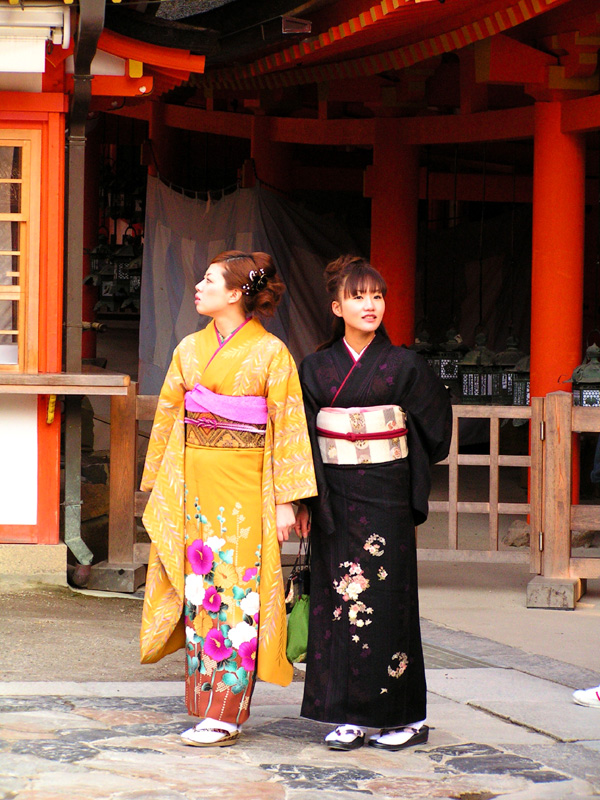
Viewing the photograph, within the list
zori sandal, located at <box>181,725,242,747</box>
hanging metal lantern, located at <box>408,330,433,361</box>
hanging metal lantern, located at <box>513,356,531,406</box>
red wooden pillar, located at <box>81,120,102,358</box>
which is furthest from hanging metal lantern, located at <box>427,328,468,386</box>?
zori sandal, located at <box>181,725,242,747</box>

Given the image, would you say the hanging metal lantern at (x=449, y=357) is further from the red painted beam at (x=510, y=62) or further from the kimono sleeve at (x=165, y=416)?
the kimono sleeve at (x=165, y=416)

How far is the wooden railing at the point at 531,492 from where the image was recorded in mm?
5656

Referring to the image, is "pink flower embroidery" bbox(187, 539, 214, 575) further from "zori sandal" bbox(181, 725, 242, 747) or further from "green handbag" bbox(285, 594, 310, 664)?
"zori sandal" bbox(181, 725, 242, 747)

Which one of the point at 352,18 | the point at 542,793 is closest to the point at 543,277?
the point at 352,18

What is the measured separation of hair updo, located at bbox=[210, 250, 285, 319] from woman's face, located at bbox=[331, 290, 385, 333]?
10.5 inches

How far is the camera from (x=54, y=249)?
18.7ft

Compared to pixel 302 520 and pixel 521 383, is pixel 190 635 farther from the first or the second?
pixel 521 383

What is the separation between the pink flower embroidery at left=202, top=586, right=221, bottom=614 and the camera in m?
3.52

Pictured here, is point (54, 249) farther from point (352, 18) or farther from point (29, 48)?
point (352, 18)

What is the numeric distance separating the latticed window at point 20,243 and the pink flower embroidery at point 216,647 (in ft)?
8.51

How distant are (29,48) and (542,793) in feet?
13.4

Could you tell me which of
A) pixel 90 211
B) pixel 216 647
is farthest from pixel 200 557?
pixel 90 211

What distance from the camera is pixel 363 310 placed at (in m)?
3.55

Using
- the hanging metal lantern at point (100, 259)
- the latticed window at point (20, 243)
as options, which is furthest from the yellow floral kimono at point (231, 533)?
the hanging metal lantern at point (100, 259)
